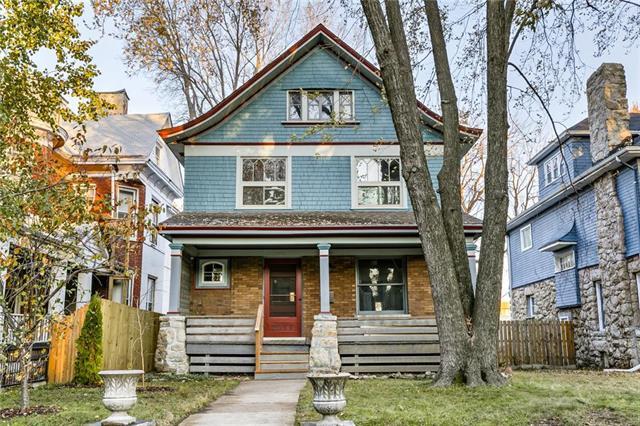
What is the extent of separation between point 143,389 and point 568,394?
21.2ft

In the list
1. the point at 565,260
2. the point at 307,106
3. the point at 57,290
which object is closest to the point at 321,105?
the point at 307,106

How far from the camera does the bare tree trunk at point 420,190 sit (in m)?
8.26

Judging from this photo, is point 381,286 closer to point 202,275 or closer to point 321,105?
point 202,275

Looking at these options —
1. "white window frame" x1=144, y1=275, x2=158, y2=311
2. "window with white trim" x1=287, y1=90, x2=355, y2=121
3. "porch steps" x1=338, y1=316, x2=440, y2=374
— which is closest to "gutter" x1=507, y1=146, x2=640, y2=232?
"porch steps" x1=338, y1=316, x2=440, y2=374

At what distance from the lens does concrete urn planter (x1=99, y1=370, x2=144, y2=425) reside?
19.3 ft

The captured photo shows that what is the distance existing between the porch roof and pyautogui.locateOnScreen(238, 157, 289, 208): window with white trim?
0.33 m

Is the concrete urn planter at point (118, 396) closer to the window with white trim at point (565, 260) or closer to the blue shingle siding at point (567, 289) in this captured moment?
the blue shingle siding at point (567, 289)

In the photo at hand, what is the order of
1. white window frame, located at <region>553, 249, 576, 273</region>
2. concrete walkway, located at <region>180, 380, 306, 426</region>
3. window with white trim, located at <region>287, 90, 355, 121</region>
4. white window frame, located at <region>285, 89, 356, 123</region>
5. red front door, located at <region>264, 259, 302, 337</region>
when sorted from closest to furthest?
concrete walkway, located at <region>180, 380, 306, 426</region>, red front door, located at <region>264, 259, 302, 337</region>, white window frame, located at <region>285, 89, 356, 123</region>, window with white trim, located at <region>287, 90, 355, 121</region>, white window frame, located at <region>553, 249, 576, 273</region>

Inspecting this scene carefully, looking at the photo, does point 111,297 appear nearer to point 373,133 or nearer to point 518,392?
point 373,133

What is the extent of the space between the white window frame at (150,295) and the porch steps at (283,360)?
819 cm

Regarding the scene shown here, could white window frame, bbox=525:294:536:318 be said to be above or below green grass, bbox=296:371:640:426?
above

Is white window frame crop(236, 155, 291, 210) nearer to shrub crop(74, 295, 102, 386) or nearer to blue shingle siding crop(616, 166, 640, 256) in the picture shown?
shrub crop(74, 295, 102, 386)

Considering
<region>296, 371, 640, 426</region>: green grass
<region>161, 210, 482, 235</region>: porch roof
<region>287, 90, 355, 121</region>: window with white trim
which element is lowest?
<region>296, 371, 640, 426</region>: green grass

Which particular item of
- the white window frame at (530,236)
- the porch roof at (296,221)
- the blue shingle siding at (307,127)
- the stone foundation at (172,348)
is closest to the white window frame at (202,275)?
the porch roof at (296,221)
